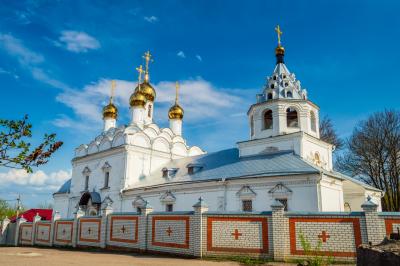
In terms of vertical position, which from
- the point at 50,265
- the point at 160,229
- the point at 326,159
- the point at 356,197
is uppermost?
the point at 326,159

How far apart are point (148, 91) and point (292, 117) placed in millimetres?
13402

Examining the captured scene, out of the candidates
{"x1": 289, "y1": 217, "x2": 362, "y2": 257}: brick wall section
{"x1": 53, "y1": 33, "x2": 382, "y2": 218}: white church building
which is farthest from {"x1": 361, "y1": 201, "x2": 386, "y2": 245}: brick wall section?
{"x1": 53, "y1": 33, "x2": 382, "y2": 218}: white church building

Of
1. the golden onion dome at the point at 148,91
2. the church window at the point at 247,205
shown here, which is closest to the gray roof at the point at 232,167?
the church window at the point at 247,205

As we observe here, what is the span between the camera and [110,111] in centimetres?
2819

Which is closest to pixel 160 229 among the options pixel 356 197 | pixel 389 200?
pixel 356 197

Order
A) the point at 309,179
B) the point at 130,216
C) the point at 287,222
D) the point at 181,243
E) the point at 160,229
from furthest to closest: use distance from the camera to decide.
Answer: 1. the point at 309,179
2. the point at 130,216
3. the point at 160,229
4. the point at 181,243
5. the point at 287,222

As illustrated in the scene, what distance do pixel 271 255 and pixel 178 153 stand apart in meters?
16.5

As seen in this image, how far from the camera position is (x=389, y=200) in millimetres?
22062

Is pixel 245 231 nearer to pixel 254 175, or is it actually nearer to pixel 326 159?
pixel 254 175

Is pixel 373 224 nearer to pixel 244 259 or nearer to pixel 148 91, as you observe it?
pixel 244 259

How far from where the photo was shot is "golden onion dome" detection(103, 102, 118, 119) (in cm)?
2820

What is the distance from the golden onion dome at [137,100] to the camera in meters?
26.0

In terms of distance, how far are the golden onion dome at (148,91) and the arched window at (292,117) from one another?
1311cm

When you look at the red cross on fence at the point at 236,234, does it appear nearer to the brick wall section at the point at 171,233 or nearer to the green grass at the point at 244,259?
the green grass at the point at 244,259
